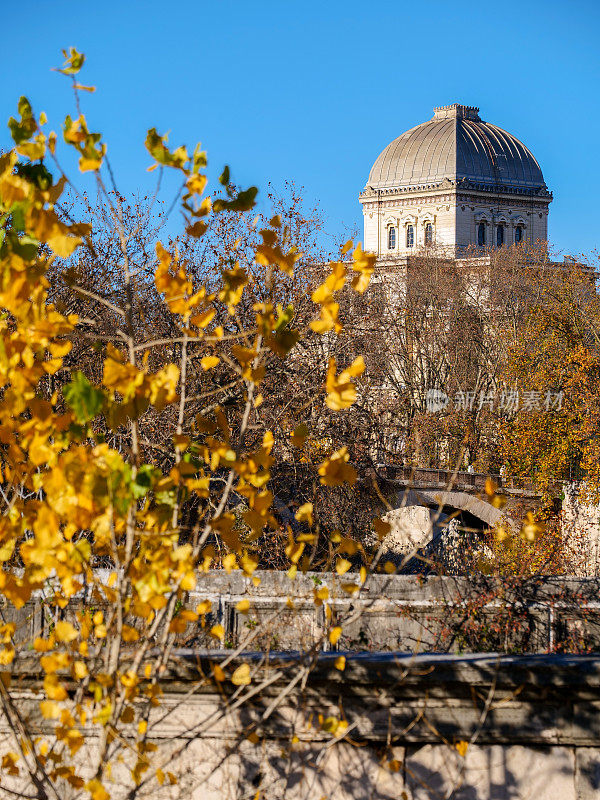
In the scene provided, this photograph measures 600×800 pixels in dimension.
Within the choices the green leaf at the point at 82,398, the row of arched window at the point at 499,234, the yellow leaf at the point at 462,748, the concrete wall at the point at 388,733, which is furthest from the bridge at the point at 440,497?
the row of arched window at the point at 499,234

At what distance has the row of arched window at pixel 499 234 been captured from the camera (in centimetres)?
6712

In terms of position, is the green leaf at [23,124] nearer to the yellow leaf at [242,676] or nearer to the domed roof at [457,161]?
the yellow leaf at [242,676]

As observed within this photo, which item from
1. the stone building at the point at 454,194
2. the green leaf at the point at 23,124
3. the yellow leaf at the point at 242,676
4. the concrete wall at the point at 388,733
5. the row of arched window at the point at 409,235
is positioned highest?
the stone building at the point at 454,194

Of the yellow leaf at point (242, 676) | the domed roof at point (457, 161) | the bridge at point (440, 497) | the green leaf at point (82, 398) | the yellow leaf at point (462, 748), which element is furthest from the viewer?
the domed roof at point (457, 161)

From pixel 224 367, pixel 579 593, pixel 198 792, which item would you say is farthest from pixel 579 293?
pixel 198 792

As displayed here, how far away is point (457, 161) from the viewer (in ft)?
221

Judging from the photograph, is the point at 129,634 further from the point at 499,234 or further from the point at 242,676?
the point at 499,234

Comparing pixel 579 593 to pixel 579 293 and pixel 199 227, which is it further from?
pixel 579 293

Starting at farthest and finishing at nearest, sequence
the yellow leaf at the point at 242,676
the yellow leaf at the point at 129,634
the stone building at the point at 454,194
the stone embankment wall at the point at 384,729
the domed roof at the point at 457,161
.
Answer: the domed roof at the point at 457,161
the stone building at the point at 454,194
the stone embankment wall at the point at 384,729
the yellow leaf at the point at 242,676
the yellow leaf at the point at 129,634

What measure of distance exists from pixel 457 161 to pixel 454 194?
248 cm

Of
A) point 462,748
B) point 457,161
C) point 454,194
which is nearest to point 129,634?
point 462,748

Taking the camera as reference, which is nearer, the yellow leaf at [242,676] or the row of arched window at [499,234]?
the yellow leaf at [242,676]

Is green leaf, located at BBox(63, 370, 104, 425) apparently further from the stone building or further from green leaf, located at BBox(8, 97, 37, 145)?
the stone building

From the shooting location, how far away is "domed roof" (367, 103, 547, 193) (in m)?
67.9
